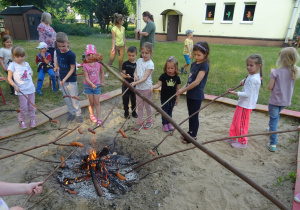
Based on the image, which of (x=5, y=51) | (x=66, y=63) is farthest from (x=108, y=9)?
(x=66, y=63)

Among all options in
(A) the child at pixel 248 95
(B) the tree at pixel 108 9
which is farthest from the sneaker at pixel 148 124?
(B) the tree at pixel 108 9

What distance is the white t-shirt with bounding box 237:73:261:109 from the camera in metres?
3.17

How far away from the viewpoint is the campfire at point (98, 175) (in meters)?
2.53

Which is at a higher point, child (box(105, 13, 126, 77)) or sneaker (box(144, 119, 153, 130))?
child (box(105, 13, 126, 77))

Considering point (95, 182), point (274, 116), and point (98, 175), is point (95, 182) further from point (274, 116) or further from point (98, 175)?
point (274, 116)

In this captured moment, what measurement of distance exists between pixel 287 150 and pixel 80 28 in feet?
73.5

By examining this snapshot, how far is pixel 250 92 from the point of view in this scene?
3.23 metres

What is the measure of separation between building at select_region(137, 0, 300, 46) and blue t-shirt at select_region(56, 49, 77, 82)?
16117mm

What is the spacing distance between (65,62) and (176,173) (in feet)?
9.36

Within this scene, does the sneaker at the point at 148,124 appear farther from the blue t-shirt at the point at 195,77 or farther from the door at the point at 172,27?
the door at the point at 172,27

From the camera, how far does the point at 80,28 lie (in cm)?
2156

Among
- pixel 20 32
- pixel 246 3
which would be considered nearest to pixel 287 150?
pixel 246 3

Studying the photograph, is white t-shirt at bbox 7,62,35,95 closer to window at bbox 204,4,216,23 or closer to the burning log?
the burning log

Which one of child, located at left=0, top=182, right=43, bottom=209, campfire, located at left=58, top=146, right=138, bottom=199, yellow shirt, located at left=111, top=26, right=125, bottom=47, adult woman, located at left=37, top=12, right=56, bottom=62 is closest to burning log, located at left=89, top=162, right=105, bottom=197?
campfire, located at left=58, top=146, right=138, bottom=199
